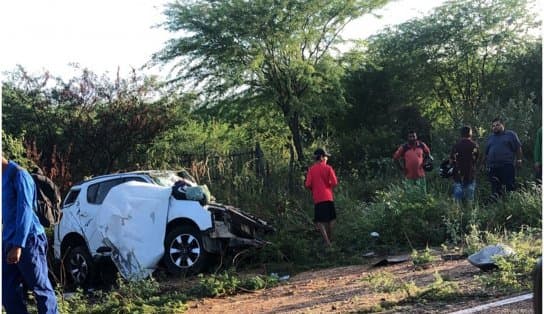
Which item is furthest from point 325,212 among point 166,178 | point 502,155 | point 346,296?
point 346,296

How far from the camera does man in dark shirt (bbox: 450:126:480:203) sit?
10852 mm

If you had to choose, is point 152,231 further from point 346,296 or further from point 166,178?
point 346,296

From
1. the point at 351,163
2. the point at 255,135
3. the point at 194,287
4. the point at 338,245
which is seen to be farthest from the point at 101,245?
the point at 255,135

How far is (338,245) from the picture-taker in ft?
32.8

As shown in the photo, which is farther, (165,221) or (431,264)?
(165,221)

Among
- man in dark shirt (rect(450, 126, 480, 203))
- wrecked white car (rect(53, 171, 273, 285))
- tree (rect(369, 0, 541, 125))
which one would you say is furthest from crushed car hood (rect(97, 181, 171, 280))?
tree (rect(369, 0, 541, 125))

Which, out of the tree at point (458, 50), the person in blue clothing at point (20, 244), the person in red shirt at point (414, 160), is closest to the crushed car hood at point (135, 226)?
the person in blue clothing at point (20, 244)

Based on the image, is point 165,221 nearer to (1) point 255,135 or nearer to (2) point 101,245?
(2) point 101,245

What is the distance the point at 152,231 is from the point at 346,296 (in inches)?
139

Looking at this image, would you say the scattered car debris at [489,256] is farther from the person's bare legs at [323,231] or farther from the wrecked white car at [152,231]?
the wrecked white car at [152,231]

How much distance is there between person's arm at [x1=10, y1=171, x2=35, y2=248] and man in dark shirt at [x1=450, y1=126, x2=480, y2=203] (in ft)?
24.9

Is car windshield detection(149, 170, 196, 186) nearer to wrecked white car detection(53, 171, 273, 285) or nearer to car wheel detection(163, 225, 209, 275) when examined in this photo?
wrecked white car detection(53, 171, 273, 285)

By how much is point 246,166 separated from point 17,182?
29.8 ft

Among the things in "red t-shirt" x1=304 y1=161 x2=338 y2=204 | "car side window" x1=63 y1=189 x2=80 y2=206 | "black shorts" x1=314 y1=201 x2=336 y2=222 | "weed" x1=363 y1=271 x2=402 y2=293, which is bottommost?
"weed" x1=363 y1=271 x2=402 y2=293
